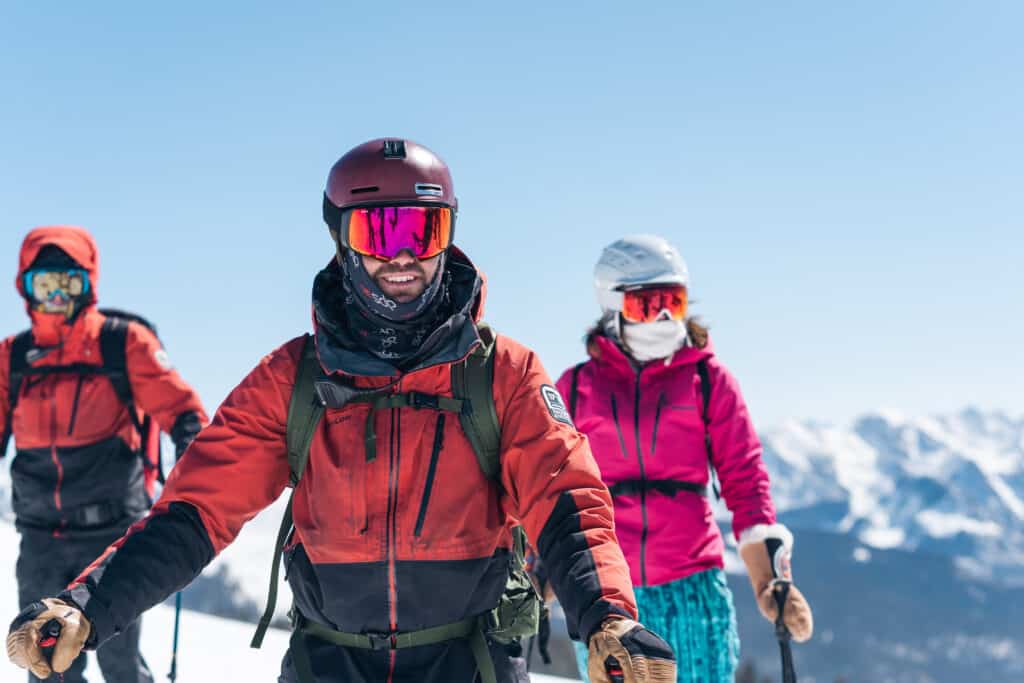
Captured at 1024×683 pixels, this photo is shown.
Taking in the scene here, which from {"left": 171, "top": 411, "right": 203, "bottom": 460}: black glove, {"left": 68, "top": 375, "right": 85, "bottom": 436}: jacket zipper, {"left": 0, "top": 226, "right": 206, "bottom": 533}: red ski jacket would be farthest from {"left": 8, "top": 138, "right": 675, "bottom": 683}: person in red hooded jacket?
{"left": 68, "top": 375, "right": 85, "bottom": 436}: jacket zipper

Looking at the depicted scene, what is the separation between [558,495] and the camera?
9.70 ft

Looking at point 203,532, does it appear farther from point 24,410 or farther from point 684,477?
point 24,410

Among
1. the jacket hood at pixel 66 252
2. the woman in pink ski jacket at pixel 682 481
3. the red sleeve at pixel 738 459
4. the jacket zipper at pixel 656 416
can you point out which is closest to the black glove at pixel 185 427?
the jacket hood at pixel 66 252

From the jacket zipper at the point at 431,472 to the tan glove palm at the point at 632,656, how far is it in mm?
741

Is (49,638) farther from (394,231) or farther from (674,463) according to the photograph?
(674,463)

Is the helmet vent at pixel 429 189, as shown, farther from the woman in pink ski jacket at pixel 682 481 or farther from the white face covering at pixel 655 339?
the white face covering at pixel 655 339

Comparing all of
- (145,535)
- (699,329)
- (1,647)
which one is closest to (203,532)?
(145,535)

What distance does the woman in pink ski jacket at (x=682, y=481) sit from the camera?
5.55 m

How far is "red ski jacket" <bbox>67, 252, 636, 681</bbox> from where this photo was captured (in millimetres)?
3004

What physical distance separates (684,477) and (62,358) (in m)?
4.27

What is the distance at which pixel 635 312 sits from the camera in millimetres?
6559

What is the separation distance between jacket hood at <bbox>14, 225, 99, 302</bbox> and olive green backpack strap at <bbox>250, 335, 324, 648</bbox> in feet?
15.7

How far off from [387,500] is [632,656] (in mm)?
973

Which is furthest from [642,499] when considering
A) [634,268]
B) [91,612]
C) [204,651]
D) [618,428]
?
[204,651]
